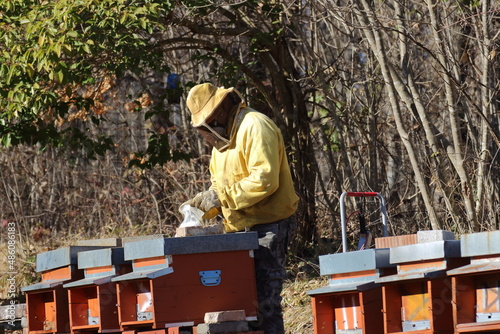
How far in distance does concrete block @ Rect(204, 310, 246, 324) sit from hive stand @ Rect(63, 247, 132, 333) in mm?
742

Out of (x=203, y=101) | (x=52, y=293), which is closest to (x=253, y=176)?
(x=203, y=101)

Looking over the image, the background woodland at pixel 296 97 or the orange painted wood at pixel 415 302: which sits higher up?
the background woodland at pixel 296 97

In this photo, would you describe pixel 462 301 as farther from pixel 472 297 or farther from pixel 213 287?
pixel 213 287

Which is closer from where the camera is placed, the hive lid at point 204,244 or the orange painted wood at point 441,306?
the orange painted wood at point 441,306

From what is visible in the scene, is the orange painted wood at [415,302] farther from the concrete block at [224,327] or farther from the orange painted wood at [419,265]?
the concrete block at [224,327]

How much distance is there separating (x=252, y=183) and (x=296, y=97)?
4.41 meters

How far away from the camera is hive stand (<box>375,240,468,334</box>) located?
3645 millimetres

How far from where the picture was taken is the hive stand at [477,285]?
3.47 metres

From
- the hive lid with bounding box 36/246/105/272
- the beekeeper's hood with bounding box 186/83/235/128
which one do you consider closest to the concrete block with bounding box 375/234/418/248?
the beekeeper's hood with bounding box 186/83/235/128

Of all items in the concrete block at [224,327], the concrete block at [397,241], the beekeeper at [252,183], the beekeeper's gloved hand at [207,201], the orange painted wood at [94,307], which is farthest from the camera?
the orange painted wood at [94,307]

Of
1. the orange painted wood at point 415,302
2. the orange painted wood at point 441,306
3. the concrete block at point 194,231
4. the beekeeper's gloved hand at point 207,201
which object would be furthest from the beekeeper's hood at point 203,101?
the orange painted wood at point 441,306

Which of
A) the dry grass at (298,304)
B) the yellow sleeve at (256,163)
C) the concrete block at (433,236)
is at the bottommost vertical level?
the dry grass at (298,304)

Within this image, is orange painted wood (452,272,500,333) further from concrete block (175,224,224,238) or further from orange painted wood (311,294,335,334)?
concrete block (175,224,224,238)

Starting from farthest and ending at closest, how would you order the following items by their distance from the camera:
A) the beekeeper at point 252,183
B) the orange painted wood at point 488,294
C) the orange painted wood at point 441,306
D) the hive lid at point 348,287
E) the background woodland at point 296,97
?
the background woodland at point 296,97 → the beekeeper at point 252,183 → the hive lid at point 348,287 → the orange painted wood at point 441,306 → the orange painted wood at point 488,294
